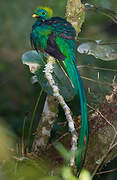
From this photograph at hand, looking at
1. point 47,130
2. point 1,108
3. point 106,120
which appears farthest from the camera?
point 1,108

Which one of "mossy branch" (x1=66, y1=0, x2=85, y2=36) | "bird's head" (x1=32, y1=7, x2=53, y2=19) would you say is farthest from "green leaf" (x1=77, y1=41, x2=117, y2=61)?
"bird's head" (x1=32, y1=7, x2=53, y2=19)

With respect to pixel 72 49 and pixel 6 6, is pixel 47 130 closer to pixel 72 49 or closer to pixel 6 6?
pixel 72 49

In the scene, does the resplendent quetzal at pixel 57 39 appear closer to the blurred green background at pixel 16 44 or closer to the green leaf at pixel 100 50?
the green leaf at pixel 100 50

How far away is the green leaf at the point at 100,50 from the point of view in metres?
2.16

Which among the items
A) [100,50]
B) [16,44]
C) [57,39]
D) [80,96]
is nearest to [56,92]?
[80,96]

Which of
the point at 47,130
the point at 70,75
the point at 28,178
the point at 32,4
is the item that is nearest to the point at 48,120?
the point at 47,130

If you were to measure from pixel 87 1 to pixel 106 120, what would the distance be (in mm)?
783

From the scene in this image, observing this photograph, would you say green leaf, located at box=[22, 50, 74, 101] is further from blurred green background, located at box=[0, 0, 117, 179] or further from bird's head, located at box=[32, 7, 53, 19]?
blurred green background, located at box=[0, 0, 117, 179]

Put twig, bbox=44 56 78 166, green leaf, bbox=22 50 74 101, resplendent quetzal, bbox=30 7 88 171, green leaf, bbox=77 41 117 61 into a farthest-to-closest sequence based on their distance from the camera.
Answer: green leaf, bbox=77 41 117 61, green leaf, bbox=22 50 74 101, resplendent quetzal, bbox=30 7 88 171, twig, bbox=44 56 78 166

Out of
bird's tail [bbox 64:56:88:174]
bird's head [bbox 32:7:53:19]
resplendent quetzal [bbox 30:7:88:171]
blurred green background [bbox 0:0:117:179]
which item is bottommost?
blurred green background [bbox 0:0:117:179]

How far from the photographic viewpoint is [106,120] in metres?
1.95

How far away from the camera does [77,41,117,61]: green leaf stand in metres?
2.16

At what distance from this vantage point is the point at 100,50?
220 centimetres

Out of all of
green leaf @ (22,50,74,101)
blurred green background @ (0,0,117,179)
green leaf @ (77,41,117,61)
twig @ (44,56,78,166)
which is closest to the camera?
twig @ (44,56,78,166)
